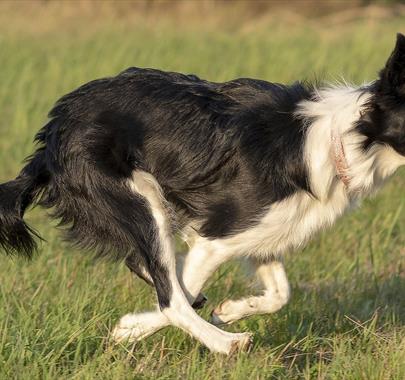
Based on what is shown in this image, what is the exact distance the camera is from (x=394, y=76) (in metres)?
4.30

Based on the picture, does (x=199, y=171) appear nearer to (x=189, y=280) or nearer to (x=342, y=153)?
(x=189, y=280)

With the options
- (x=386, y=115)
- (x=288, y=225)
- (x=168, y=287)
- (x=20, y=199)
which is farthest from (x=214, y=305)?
(x=386, y=115)

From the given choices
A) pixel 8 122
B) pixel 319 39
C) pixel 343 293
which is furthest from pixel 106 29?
pixel 343 293

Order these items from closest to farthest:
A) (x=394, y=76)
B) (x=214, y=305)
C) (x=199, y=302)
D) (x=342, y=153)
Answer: (x=394, y=76) → (x=342, y=153) → (x=199, y=302) → (x=214, y=305)

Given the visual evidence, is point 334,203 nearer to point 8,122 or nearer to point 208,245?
point 208,245

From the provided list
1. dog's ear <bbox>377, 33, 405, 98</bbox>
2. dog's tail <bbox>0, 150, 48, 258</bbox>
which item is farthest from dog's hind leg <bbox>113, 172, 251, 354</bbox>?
dog's ear <bbox>377, 33, 405, 98</bbox>

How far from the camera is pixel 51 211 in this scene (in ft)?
15.8

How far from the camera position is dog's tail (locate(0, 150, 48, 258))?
463cm

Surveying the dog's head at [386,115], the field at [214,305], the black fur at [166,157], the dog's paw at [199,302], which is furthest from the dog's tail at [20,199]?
the dog's head at [386,115]

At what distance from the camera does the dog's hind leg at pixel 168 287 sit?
4.38m

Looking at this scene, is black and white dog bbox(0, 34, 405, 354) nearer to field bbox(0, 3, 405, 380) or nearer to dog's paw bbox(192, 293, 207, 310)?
dog's paw bbox(192, 293, 207, 310)

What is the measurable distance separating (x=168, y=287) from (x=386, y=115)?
1280 millimetres

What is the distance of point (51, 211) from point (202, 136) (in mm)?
885

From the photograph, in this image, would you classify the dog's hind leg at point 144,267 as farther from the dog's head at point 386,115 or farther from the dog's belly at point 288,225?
the dog's head at point 386,115
